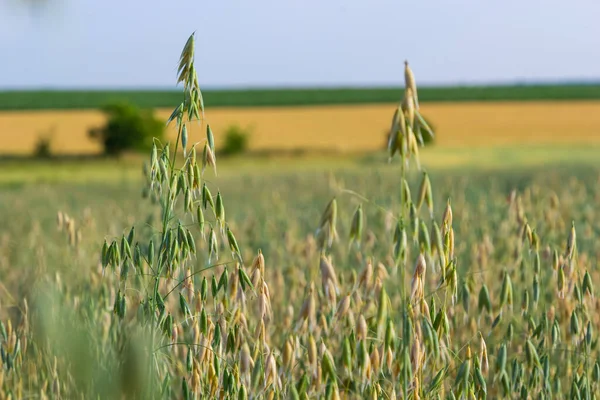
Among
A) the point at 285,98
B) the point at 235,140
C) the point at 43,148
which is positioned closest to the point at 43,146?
the point at 43,148

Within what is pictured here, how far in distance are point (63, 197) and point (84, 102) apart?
6477 cm

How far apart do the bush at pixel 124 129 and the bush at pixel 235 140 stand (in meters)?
3.05

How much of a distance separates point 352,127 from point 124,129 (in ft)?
45.0

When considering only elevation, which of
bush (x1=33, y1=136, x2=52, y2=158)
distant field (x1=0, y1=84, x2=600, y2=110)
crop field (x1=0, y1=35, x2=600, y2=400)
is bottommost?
bush (x1=33, y1=136, x2=52, y2=158)

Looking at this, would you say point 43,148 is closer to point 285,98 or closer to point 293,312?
point 293,312

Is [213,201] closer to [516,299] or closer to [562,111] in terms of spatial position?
[516,299]

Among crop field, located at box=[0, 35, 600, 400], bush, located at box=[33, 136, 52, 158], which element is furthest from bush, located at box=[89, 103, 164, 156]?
crop field, located at box=[0, 35, 600, 400]

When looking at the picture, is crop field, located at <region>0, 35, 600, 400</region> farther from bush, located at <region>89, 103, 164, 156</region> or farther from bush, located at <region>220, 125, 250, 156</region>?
bush, located at <region>220, 125, 250, 156</region>

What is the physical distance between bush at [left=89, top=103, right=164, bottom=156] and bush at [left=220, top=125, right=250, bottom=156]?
3.05m

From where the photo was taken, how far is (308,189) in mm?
13234

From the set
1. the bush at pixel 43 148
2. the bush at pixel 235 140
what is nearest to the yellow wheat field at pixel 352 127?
the bush at pixel 235 140

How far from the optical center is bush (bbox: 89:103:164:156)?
122 feet

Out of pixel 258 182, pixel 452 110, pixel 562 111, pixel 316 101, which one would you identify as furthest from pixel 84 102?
pixel 258 182

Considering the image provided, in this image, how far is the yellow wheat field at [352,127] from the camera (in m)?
40.0
